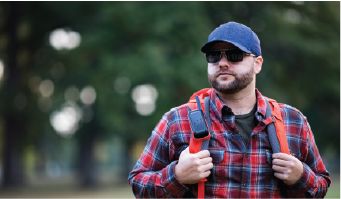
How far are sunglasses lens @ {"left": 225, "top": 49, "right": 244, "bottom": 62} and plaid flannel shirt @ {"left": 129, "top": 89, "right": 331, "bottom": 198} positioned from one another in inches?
7.6

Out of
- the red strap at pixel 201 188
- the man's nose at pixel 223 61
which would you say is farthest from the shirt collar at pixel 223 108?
the red strap at pixel 201 188

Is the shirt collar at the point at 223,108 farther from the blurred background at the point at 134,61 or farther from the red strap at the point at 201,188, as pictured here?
the blurred background at the point at 134,61

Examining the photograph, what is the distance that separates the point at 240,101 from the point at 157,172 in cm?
51

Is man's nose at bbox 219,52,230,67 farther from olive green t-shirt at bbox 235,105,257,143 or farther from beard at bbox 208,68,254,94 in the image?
olive green t-shirt at bbox 235,105,257,143

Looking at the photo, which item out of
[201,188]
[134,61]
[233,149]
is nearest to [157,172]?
[201,188]

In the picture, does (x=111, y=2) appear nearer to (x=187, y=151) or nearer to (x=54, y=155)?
(x=187, y=151)

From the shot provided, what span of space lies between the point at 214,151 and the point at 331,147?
26840 millimetres

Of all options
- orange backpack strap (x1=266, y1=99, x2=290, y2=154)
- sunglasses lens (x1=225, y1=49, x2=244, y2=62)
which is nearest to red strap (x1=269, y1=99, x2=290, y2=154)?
orange backpack strap (x1=266, y1=99, x2=290, y2=154)

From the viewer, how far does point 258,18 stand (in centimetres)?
2106

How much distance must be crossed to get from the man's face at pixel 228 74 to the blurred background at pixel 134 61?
12.7 meters

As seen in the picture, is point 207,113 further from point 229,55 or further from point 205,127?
point 229,55

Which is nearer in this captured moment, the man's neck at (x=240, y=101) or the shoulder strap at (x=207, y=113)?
the shoulder strap at (x=207, y=113)

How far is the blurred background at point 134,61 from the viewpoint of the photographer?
19531 mm

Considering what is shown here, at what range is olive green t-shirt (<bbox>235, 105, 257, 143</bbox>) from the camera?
2.85m
